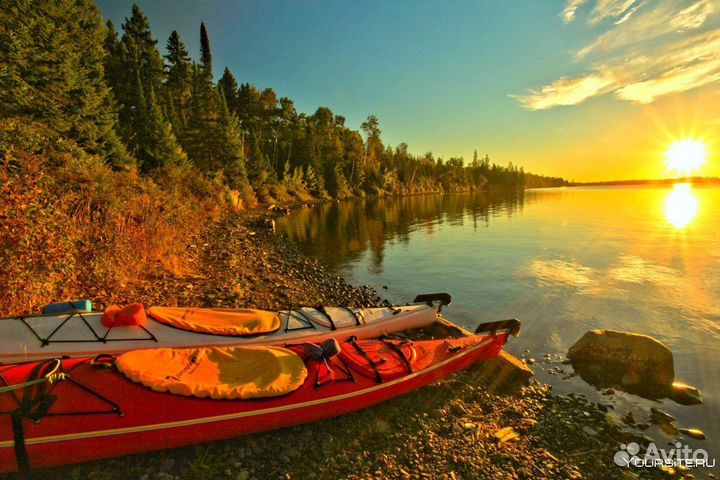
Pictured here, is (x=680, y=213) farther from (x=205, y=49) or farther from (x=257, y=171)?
(x=205, y=49)

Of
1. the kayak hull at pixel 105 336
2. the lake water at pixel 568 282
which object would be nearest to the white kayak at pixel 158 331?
the kayak hull at pixel 105 336

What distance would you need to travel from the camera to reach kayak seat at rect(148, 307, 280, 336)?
5.41 meters

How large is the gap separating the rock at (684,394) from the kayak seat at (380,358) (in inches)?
206

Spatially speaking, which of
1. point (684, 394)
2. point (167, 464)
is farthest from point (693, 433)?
point (167, 464)

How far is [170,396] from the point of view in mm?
3594

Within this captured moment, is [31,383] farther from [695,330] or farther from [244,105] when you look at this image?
[244,105]

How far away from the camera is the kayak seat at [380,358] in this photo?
4613 mm

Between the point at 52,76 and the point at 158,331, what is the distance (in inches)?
849

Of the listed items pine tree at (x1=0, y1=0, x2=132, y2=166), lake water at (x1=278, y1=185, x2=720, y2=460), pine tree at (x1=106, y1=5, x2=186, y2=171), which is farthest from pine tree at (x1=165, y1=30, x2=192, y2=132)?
lake water at (x1=278, y1=185, x2=720, y2=460)

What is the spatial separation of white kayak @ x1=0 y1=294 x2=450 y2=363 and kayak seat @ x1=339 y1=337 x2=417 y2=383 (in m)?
1.15

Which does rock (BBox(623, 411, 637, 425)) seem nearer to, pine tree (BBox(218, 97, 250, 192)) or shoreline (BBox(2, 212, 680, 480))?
shoreline (BBox(2, 212, 680, 480))

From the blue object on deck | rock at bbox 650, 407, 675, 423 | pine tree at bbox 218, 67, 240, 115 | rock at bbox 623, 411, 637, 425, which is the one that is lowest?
rock at bbox 650, 407, 675, 423

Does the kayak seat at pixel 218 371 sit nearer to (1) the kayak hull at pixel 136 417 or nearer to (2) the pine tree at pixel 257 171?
(1) the kayak hull at pixel 136 417

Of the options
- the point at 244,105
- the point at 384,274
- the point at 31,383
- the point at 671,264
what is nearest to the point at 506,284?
the point at 384,274
